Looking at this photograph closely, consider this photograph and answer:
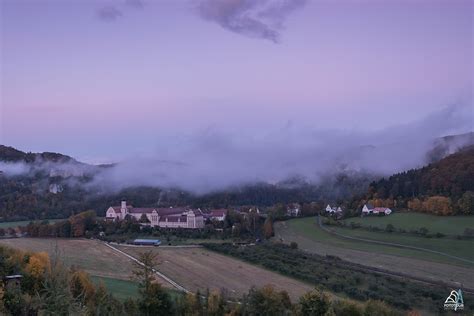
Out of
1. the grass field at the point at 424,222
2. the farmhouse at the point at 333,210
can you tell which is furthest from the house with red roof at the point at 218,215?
the grass field at the point at 424,222

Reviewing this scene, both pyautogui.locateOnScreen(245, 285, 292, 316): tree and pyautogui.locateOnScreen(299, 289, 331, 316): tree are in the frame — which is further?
pyautogui.locateOnScreen(245, 285, 292, 316): tree

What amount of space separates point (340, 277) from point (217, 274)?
7253 mm

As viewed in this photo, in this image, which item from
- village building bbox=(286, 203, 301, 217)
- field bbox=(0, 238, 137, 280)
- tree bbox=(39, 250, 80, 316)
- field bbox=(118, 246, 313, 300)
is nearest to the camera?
tree bbox=(39, 250, 80, 316)

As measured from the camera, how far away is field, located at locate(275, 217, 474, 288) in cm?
2928

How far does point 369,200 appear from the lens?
169 feet

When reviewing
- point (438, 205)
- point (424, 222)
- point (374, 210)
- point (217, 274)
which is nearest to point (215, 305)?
point (217, 274)

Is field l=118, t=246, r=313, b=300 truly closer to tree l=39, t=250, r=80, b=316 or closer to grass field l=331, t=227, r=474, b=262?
grass field l=331, t=227, r=474, b=262

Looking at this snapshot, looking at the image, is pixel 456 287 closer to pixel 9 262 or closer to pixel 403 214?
pixel 403 214

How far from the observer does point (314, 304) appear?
2033cm

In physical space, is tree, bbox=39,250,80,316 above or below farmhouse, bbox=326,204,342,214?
below

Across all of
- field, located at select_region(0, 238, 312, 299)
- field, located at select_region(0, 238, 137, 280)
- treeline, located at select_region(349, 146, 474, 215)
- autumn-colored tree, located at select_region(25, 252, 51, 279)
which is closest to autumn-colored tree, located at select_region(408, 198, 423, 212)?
treeline, located at select_region(349, 146, 474, 215)

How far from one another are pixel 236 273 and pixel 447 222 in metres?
17.0

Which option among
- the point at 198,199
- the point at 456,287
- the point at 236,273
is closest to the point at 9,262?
the point at 236,273

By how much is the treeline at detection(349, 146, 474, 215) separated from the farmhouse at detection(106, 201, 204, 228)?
15.2 metres
